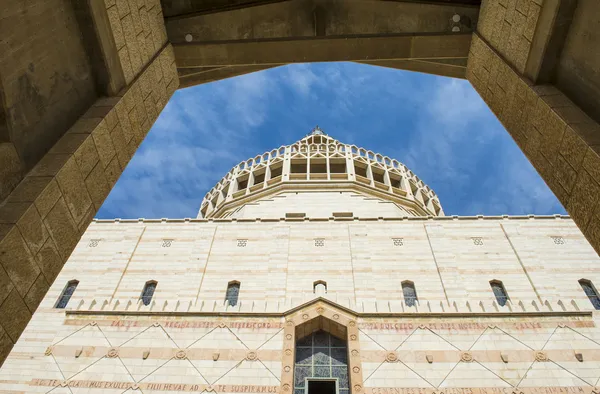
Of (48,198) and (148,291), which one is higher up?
(48,198)

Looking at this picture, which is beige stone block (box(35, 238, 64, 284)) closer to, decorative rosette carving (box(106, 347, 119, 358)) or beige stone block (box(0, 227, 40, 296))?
beige stone block (box(0, 227, 40, 296))

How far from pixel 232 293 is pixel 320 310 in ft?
13.6

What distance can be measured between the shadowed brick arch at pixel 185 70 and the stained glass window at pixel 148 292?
460 inches

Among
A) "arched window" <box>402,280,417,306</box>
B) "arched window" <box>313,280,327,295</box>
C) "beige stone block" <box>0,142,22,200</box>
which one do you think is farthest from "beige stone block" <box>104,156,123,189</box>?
"arched window" <box>402,280,417,306</box>

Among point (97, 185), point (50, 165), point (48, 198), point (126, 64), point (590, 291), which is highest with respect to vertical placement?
point (126, 64)

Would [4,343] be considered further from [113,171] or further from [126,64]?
[126,64]

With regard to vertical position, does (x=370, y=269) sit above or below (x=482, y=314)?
below

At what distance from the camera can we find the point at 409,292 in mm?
16969

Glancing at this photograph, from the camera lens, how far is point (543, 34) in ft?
16.1

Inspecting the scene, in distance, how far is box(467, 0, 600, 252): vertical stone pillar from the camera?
4297mm

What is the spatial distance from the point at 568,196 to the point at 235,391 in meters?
10.3

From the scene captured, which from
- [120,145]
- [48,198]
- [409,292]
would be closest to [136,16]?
[120,145]

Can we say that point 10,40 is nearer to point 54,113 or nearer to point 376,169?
point 54,113

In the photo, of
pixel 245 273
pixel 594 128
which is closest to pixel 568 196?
pixel 594 128
